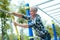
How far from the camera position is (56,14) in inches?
222

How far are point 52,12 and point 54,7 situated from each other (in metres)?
0.31

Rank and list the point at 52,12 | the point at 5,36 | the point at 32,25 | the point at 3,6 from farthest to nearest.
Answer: the point at 5,36, the point at 3,6, the point at 52,12, the point at 32,25

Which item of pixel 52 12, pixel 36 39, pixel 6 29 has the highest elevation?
pixel 52 12

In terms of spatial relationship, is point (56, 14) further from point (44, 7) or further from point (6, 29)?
point (6, 29)

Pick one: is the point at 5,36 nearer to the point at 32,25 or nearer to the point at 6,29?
the point at 6,29

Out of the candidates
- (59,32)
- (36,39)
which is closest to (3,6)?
(59,32)

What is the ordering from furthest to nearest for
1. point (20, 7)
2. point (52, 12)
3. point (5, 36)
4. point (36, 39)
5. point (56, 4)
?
point (20, 7), point (5, 36), point (52, 12), point (56, 4), point (36, 39)

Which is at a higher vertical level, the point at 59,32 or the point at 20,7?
the point at 20,7

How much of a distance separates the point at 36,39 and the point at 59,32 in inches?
334

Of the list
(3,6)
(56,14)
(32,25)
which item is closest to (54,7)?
(56,14)

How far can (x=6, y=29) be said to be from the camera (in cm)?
1106

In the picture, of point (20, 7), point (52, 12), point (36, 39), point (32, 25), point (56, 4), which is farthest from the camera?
point (20, 7)

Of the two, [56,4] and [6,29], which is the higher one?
[56,4]

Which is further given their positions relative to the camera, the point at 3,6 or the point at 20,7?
the point at 20,7
